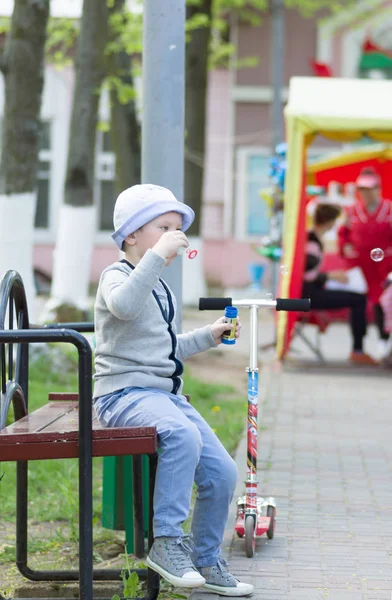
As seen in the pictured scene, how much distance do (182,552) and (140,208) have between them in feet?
3.74

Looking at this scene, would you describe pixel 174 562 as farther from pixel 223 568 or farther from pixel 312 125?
pixel 312 125

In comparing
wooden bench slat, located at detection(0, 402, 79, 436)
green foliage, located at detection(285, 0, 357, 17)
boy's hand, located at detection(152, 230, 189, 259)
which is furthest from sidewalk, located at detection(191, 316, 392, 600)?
green foliage, located at detection(285, 0, 357, 17)

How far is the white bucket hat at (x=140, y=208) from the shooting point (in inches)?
164

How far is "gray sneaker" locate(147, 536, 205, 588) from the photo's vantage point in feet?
12.9

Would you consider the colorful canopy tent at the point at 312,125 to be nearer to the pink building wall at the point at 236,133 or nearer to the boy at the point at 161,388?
the boy at the point at 161,388

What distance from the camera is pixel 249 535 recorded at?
4.77 meters

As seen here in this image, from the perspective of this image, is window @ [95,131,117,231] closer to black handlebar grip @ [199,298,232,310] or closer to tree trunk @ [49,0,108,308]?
tree trunk @ [49,0,108,308]

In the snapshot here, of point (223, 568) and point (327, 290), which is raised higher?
point (327, 290)

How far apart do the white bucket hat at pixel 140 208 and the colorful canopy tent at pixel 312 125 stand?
7.32m

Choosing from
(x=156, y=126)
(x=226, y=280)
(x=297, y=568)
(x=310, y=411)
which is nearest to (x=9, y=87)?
(x=310, y=411)

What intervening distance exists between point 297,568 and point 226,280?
2229 centimetres

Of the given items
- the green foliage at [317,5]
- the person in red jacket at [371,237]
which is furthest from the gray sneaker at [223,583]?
the green foliage at [317,5]

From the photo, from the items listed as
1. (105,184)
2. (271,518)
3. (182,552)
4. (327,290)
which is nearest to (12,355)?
(182,552)

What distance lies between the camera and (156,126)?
5.48m
